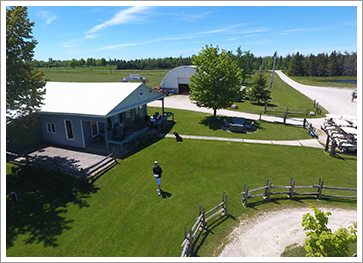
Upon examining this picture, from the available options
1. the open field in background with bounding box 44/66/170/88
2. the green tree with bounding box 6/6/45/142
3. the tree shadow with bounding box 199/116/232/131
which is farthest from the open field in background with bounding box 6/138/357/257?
the open field in background with bounding box 44/66/170/88

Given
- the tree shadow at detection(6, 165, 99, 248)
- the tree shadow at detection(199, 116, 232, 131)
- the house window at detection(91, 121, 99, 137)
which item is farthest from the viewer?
the tree shadow at detection(199, 116, 232, 131)

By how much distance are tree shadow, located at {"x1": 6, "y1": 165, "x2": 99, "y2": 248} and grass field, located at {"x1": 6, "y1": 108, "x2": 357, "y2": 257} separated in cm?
5

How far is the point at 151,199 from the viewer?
11.9 metres

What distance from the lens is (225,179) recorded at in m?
14.0

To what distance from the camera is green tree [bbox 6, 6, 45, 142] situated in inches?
481

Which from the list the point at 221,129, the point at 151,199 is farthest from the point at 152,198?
the point at 221,129

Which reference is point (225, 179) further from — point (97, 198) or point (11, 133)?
point (11, 133)

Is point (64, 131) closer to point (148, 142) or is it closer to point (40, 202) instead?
point (148, 142)

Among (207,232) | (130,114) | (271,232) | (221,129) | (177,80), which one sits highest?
(177,80)

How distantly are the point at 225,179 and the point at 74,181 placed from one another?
1010cm

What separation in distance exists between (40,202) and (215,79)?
21424mm

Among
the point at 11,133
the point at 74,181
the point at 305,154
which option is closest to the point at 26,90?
the point at 11,133

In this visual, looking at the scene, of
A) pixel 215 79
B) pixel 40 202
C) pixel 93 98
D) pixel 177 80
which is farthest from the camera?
pixel 177 80

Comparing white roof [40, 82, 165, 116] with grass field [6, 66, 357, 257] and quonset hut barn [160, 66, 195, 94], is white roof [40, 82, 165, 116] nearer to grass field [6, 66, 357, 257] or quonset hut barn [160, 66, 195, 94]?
grass field [6, 66, 357, 257]
